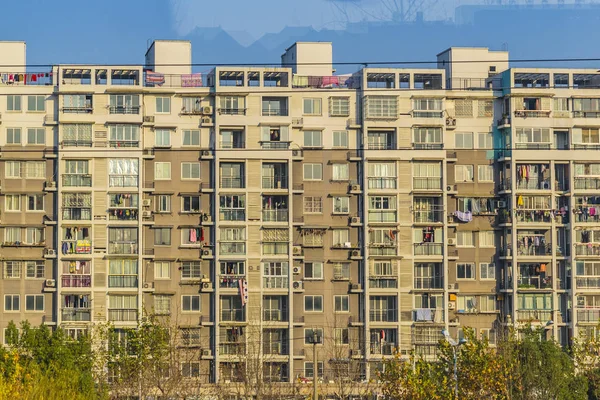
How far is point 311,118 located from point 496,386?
25858mm

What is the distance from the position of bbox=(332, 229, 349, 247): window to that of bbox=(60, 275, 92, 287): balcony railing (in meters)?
12.6

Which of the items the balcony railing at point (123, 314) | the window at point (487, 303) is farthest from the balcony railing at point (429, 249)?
the balcony railing at point (123, 314)

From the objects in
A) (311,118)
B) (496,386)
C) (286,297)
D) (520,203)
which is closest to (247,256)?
(286,297)

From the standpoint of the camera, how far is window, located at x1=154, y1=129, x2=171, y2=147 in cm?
6581

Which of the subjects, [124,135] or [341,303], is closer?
[124,135]

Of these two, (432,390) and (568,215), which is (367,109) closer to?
(568,215)

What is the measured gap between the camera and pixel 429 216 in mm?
66438

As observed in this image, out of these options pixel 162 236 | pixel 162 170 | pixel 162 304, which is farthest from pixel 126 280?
pixel 162 170

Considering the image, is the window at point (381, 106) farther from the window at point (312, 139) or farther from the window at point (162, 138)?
the window at point (162, 138)

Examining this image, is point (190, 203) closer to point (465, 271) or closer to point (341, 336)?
point (341, 336)

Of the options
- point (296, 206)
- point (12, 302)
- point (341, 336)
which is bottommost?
point (341, 336)

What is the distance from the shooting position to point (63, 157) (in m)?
64.5

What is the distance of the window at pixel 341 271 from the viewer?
6569 centimetres

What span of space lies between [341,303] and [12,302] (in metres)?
16.7
